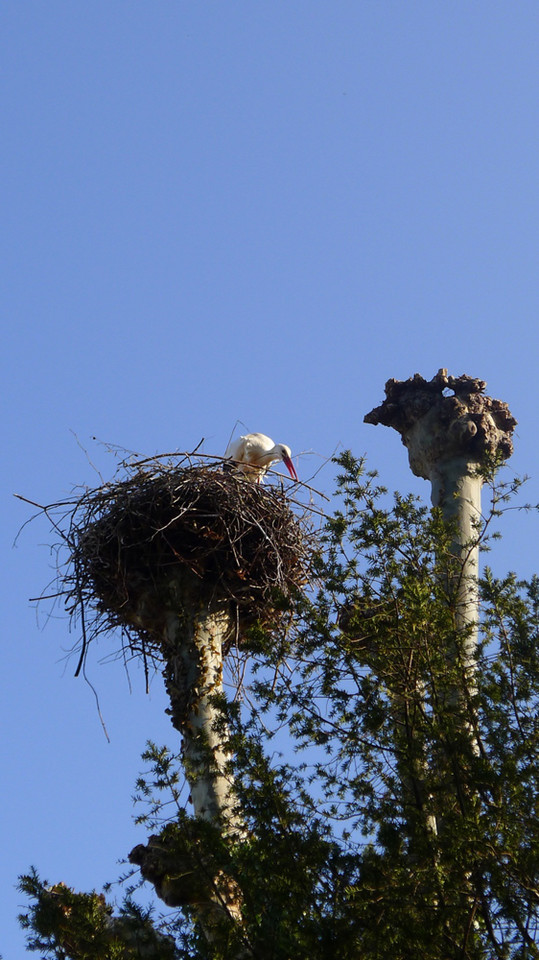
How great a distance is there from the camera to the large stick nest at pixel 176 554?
9195 millimetres

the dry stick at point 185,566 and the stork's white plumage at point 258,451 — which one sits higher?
the stork's white plumage at point 258,451

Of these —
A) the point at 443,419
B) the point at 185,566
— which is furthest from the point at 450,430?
the point at 185,566

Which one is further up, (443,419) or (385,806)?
(443,419)

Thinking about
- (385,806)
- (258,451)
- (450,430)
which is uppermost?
(258,451)

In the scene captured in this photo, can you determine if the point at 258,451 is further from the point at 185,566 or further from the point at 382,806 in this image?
the point at 382,806

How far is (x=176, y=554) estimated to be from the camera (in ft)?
29.6

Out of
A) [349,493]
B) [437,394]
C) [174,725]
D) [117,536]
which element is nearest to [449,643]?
[349,493]

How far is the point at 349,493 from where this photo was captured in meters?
7.47

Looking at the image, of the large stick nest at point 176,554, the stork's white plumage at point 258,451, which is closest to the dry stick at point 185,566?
the large stick nest at point 176,554

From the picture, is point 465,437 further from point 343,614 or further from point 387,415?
point 343,614

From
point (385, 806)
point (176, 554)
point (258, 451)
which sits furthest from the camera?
point (258, 451)

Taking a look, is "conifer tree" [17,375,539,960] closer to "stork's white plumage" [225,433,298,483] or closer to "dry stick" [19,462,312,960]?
"dry stick" [19,462,312,960]

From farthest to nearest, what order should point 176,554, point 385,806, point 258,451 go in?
point 258,451 < point 176,554 < point 385,806

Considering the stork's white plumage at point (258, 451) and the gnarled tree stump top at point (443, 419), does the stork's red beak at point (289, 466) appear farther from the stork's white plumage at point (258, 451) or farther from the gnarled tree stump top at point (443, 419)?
the gnarled tree stump top at point (443, 419)
